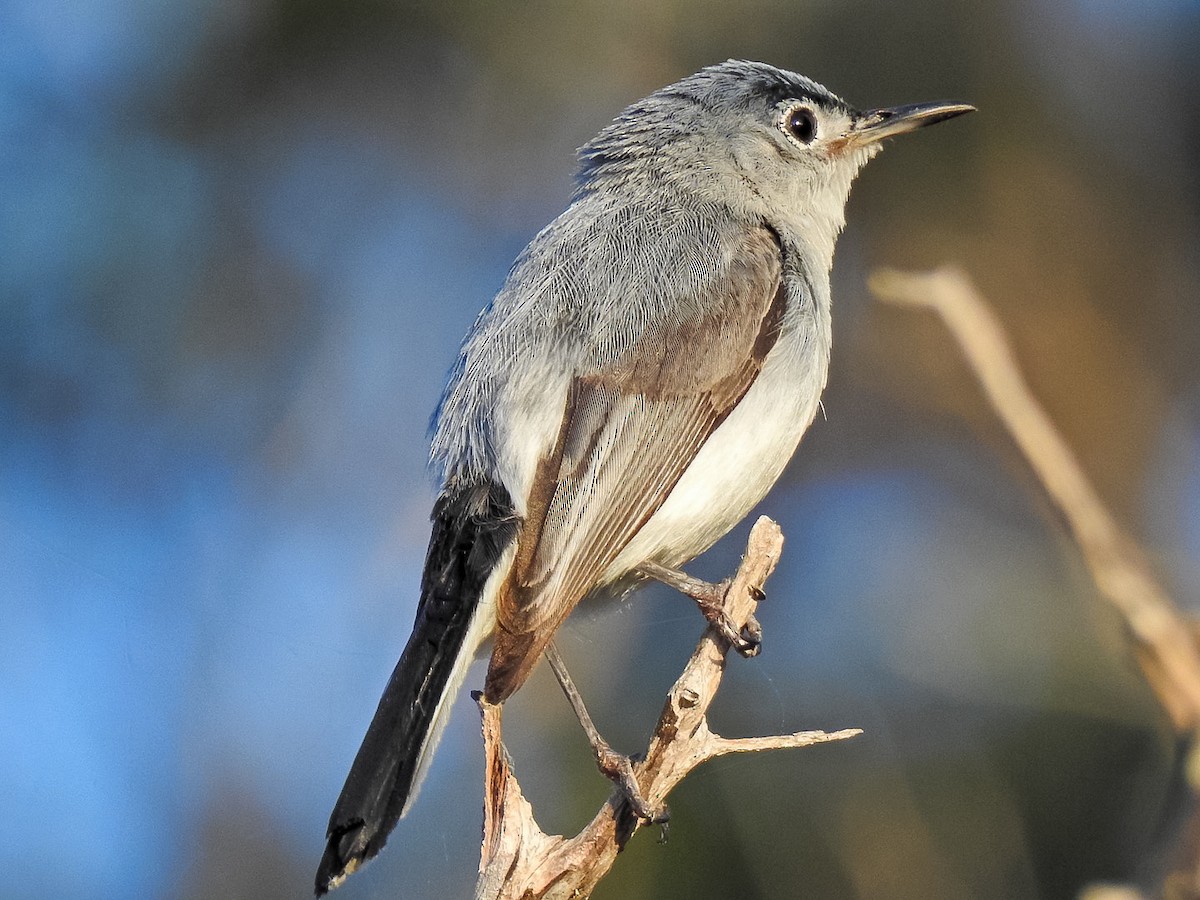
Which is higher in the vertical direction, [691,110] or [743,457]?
[691,110]

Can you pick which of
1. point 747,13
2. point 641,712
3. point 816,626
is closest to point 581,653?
point 641,712

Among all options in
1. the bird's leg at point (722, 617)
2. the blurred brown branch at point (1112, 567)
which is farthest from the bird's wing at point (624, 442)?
the blurred brown branch at point (1112, 567)

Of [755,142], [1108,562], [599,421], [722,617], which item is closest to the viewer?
[1108,562]

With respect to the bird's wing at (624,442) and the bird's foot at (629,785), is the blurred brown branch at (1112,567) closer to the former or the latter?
the bird's wing at (624,442)

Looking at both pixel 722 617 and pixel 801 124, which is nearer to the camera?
pixel 722 617

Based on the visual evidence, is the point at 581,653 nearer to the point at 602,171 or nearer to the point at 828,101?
the point at 602,171

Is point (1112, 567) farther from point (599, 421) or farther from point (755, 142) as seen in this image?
point (755, 142)

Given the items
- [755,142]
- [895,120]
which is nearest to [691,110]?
[755,142]

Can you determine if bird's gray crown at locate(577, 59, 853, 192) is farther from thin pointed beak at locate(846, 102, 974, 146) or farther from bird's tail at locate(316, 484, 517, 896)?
bird's tail at locate(316, 484, 517, 896)
